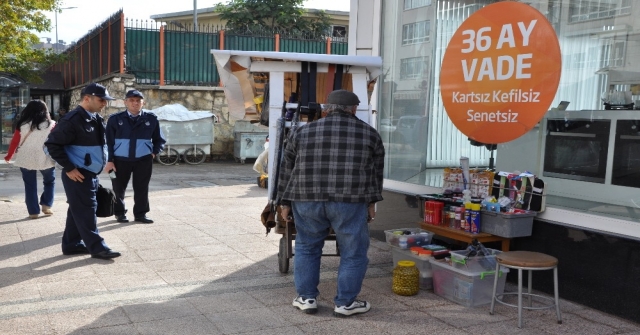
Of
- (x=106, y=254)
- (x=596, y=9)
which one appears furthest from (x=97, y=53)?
(x=596, y=9)

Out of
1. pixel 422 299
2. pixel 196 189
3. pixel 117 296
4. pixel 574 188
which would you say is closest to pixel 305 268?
pixel 422 299

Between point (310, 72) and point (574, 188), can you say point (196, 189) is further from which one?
point (574, 188)

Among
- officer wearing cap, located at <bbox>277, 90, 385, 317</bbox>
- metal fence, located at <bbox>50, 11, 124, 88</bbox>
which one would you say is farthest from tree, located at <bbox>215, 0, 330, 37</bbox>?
officer wearing cap, located at <bbox>277, 90, 385, 317</bbox>

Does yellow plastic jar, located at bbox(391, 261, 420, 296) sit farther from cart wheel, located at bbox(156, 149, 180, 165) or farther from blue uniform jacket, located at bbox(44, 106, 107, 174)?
cart wheel, located at bbox(156, 149, 180, 165)

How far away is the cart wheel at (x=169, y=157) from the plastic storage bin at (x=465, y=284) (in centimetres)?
1312

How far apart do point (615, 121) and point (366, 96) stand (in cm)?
201

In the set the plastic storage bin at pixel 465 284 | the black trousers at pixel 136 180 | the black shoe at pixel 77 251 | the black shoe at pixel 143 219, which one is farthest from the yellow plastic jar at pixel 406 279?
the black trousers at pixel 136 180

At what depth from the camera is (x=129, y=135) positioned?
8.00 m

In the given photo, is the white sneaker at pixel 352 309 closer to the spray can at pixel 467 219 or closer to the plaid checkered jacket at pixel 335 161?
the plaid checkered jacket at pixel 335 161

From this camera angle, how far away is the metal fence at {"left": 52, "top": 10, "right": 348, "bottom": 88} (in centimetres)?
1764

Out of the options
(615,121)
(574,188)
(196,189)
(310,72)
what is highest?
(310,72)

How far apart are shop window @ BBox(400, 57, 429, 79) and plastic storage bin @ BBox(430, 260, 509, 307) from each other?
2529mm

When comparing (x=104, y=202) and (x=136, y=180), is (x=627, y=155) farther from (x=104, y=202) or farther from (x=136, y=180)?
(x=136, y=180)

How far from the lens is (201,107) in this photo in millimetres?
18172
